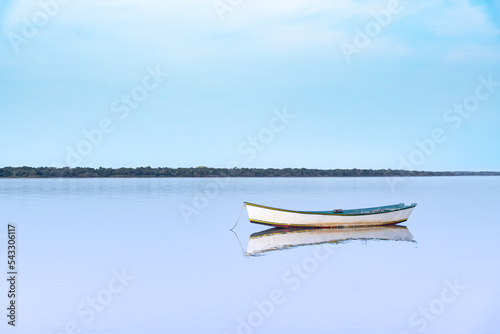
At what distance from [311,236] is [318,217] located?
1.60 m

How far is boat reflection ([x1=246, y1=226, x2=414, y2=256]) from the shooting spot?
21.3 m

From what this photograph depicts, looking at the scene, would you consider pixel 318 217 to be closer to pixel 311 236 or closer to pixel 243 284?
pixel 311 236

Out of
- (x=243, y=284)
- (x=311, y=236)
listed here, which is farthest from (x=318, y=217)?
(x=243, y=284)

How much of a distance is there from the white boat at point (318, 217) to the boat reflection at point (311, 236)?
1.06ft

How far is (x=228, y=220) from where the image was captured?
30812 mm

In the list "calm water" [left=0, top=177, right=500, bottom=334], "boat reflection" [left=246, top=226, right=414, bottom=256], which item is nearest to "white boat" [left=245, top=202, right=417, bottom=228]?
"boat reflection" [left=246, top=226, right=414, bottom=256]

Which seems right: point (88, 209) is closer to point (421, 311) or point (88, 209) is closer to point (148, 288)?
point (148, 288)

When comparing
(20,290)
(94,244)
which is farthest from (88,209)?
(20,290)

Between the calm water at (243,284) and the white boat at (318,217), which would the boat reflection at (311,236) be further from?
the calm water at (243,284)

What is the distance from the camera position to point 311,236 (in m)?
23.9

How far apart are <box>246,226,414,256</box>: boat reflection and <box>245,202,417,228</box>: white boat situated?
0.32 meters

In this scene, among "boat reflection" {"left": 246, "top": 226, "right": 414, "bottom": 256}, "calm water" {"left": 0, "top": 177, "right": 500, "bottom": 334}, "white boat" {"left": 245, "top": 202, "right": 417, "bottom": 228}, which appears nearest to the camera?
"calm water" {"left": 0, "top": 177, "right": 500, "bottom": 334}

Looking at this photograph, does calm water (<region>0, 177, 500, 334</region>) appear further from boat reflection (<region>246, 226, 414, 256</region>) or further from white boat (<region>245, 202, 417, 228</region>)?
white boat (<region>245, 202, 417, 228</region>)

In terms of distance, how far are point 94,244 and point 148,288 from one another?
26.8 ft
